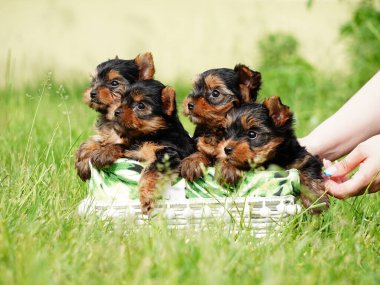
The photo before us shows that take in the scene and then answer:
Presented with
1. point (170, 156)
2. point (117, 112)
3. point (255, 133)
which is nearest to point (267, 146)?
point (255, 133)

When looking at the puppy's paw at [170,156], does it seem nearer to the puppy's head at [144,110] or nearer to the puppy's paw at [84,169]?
the puppy's head at [144,110]

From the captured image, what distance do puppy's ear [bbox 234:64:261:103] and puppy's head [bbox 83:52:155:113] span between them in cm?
60

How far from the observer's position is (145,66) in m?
4.28

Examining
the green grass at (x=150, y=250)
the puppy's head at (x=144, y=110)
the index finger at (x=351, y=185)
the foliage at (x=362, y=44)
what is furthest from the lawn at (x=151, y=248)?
the foliage at (x=362, y=44)

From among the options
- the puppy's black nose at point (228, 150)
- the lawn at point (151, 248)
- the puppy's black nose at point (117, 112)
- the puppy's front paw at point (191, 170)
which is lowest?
the lawn at point (151, 248)

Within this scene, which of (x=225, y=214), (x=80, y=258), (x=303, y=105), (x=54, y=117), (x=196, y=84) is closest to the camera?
(x=80, y=258)

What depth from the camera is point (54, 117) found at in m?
7.73

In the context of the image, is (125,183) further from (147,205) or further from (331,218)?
(331,218)

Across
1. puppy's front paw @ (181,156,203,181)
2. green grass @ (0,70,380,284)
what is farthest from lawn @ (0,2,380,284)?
puppy's front paw @ (181,156,203,181)

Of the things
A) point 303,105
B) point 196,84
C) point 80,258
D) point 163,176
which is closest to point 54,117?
point 303,105

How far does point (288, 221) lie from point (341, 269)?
63cm

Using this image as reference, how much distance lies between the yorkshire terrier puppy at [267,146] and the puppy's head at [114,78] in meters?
0.79

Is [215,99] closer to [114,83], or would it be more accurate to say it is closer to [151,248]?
[114,83]

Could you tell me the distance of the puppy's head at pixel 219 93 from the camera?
12.9 feet
